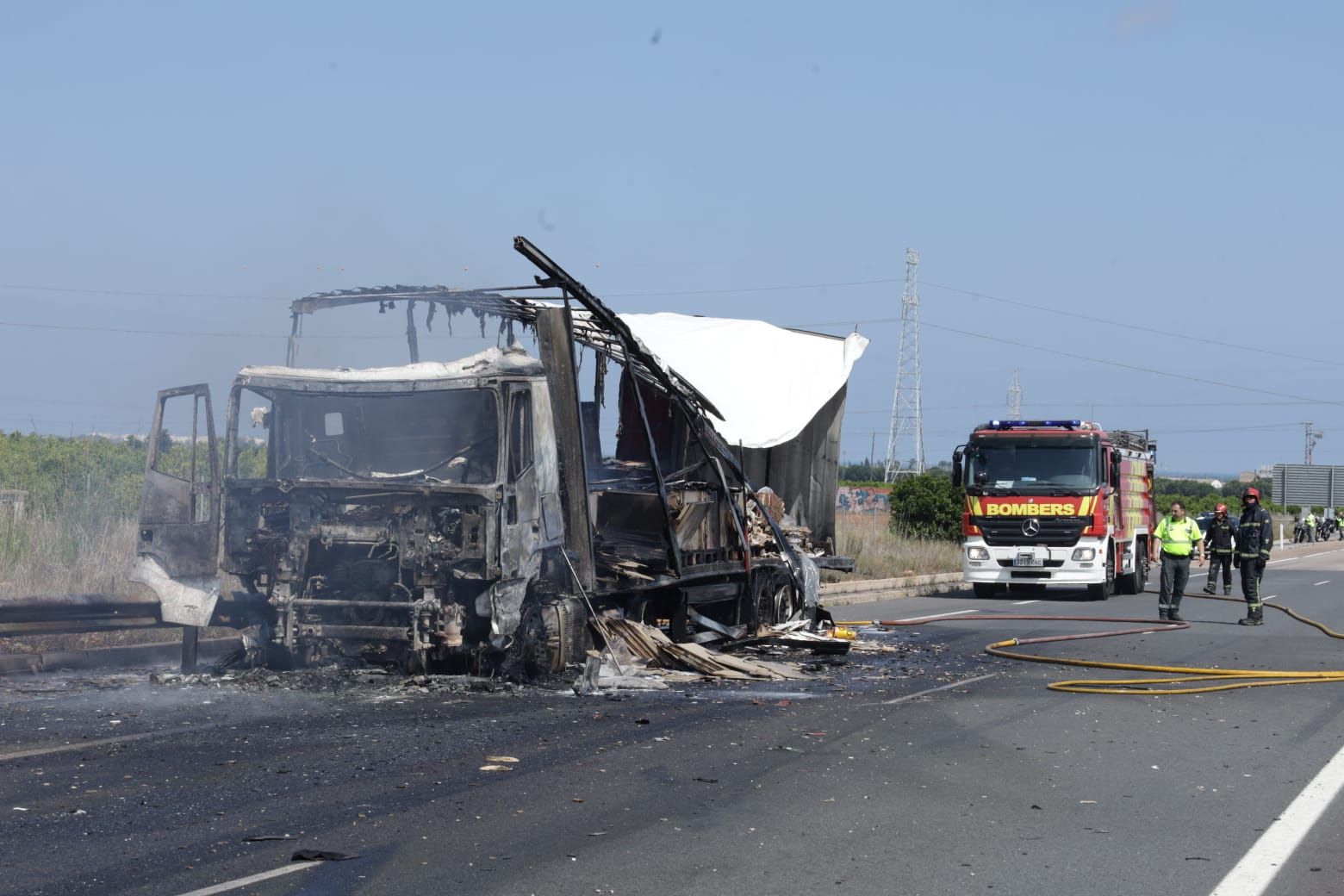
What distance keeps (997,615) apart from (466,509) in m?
11.7

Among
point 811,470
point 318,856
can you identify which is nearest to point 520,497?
point 318,856

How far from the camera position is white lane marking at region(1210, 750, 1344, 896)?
5863 mm

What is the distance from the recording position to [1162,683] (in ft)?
41.2

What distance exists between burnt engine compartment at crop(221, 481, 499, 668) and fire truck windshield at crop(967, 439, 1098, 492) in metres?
14.8

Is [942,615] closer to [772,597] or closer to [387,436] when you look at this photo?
[772,597]

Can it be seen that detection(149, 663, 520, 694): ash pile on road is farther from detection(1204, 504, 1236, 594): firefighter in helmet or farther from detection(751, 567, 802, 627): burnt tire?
detection(1204, 504, 1236, 594): firefighter in helmet

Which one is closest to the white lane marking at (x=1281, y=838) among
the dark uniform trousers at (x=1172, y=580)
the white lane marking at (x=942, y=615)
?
the white lane marking at (x=942, y=615)

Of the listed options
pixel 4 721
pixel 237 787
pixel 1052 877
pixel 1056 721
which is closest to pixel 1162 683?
pixel 1056 721

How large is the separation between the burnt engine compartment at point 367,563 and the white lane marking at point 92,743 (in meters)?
2.09

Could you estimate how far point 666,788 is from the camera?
300 inches

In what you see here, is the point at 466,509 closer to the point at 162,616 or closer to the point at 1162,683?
the point at 162,616

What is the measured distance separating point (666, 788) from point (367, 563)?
182 inches

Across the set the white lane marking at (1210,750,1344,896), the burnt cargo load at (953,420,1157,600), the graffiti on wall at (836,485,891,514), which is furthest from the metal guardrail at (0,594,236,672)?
the graffiti on wall at (836,485,891,514)

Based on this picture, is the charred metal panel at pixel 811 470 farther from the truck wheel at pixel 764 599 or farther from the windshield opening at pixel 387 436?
the windshield opening at pixel 387 436
